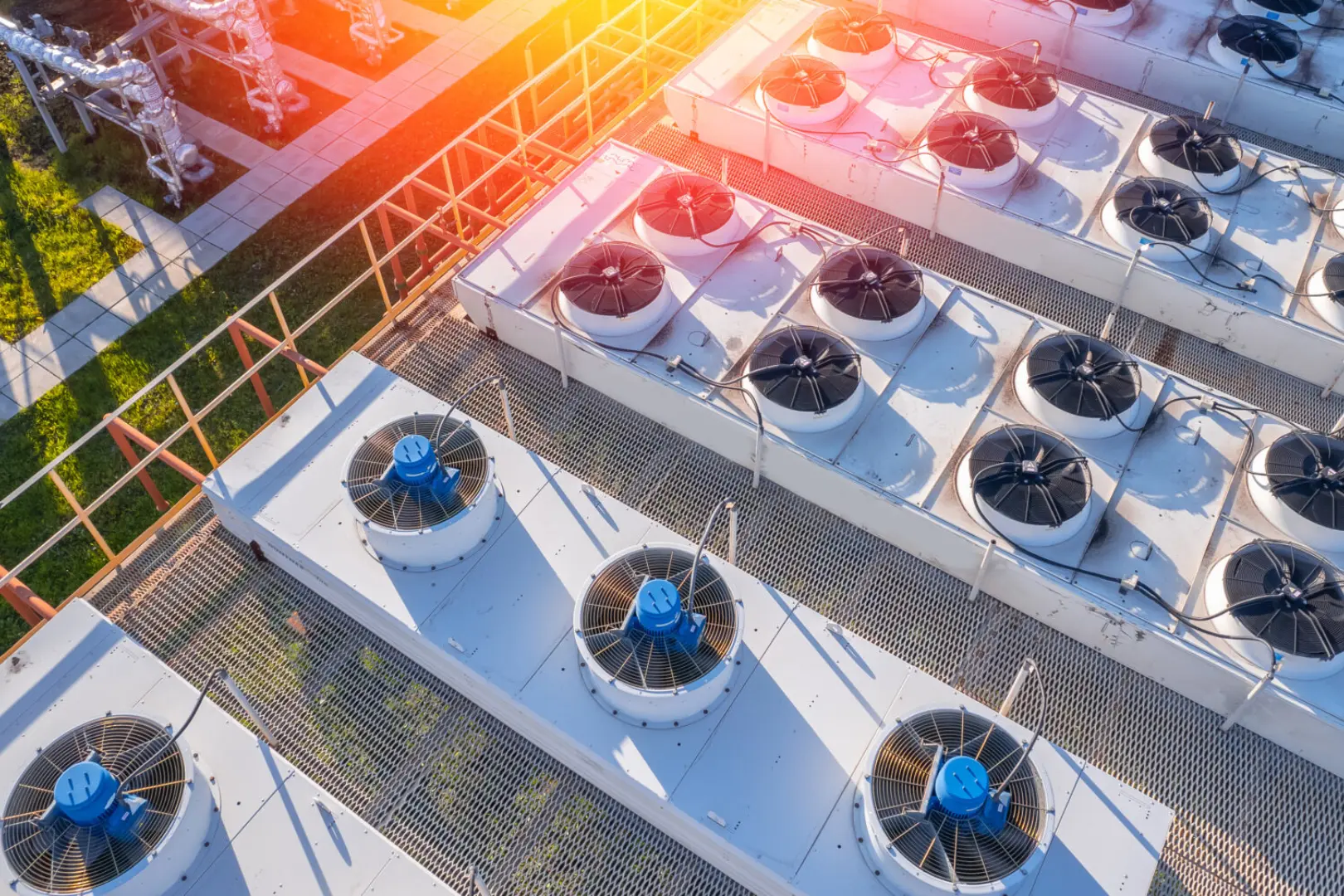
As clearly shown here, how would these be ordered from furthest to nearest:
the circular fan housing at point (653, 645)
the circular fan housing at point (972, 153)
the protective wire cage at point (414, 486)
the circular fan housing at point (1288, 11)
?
the circular fan housing at point (1288, 11) < the circular fan housing at point (972, 153) < the protective wire cage at point (414, 486) < the circular fan housing at point (653, 645)

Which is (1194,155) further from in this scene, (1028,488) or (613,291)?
(613,291)

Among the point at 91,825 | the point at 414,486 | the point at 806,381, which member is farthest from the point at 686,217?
the point at 91,825

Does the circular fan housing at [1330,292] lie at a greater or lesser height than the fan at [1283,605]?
greater

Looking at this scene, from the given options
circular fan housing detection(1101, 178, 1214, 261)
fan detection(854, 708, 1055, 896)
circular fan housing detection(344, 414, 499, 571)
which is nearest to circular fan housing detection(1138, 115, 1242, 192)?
circular fan housing detection(1101, 178, 1214, 261)

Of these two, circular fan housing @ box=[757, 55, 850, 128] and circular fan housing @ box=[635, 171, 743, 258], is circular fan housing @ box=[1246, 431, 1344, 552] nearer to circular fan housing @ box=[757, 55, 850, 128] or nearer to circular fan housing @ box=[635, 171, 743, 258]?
circular fan housing @ box=[635, 171, 743, 258]

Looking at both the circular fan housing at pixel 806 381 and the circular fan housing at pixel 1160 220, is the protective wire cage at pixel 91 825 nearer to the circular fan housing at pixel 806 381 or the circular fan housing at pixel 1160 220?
the circular fan housing at pixel 806 381

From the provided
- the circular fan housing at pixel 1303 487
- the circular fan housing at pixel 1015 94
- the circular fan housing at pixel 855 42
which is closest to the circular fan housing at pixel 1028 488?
the circular fan housing at pixel 1303 487
